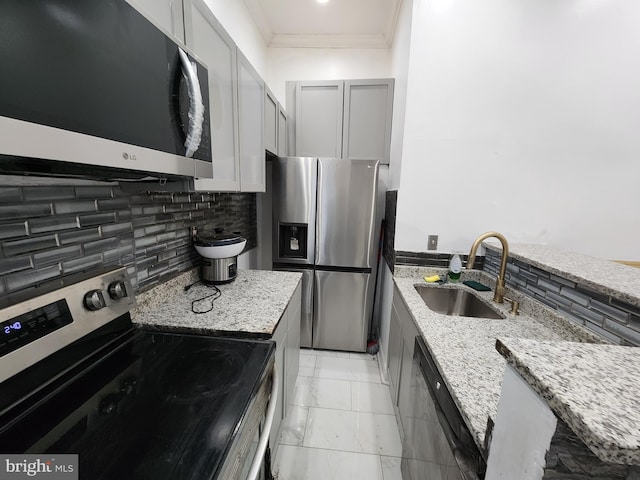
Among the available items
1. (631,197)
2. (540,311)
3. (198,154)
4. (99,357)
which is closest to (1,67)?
(198,154)

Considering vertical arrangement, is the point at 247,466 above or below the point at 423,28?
below

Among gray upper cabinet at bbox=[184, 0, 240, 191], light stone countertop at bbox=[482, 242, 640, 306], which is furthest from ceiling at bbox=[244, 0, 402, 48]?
light stone countertop at bbox=[482, 242, 640, 306]

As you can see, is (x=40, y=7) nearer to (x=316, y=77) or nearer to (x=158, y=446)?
(x=158, y=446)

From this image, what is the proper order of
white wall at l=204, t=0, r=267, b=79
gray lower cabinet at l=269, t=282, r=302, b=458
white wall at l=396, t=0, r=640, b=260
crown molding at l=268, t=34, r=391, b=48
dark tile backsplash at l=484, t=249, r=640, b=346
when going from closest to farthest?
dark tile backsplash at l=484, t=249, r=640, b=346 < gray lower cabinet at l=269, t=282, r=302, b=458 < white wall at l=396, t=0, r=640, b=260 < white wall at l=204, t=0, r=267, b=79 < crown molding at l=268, t=34, r=391, b=48

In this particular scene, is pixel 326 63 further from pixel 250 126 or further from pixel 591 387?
pixel 591 387

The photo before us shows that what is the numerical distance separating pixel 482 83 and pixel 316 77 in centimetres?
179

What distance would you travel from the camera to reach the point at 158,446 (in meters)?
0.56

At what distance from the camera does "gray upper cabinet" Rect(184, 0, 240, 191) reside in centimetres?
94

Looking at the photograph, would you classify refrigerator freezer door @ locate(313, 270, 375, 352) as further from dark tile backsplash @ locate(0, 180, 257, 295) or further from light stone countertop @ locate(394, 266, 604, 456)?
dark tile backsplash @ locate(0, 180, 257, 295)

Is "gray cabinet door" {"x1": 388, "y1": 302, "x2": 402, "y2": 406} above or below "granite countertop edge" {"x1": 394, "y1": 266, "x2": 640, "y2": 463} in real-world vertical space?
below

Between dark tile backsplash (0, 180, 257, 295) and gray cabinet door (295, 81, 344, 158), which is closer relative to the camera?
dark tile backsplash (0, 180, 257, 295)

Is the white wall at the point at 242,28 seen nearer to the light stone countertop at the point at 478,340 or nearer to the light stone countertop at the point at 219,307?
the light stone countertop at the point at 219,307

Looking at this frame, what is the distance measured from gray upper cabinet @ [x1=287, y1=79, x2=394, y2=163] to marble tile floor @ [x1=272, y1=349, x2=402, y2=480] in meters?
1.99

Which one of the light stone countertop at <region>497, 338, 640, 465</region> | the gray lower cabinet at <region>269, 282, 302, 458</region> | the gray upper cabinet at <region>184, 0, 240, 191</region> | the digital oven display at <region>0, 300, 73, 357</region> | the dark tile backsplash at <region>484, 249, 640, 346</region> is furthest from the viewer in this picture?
the gray lower cabinet at <region>269, 282, 302, 458</region>
